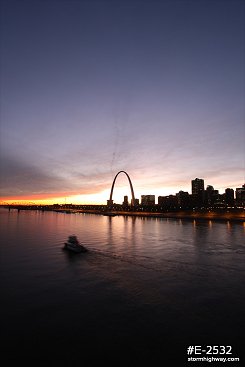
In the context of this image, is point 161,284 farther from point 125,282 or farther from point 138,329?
point 138,329

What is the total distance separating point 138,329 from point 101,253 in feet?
117

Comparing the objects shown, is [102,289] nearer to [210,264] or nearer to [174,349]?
[174,349]

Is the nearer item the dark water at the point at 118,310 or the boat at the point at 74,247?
the dark water at the point at 118,310

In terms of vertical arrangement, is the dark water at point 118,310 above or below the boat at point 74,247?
below

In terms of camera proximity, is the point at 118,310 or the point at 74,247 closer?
the point at 118,310

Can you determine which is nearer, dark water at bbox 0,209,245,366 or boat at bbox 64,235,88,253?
dark water at bbox 0,209,245,366

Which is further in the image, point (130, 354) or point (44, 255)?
point (44, 255)

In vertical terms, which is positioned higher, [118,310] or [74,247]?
[74,247]

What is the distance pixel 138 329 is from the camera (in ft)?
67.6

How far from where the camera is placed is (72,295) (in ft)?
95.3

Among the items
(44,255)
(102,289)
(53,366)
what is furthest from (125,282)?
(44,255)

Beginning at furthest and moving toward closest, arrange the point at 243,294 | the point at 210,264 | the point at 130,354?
the point at 210,264, the point at 243,294, the point at 130,354

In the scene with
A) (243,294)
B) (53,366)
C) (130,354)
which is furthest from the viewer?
(243,294)

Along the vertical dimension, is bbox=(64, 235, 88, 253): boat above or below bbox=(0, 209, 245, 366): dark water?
above
